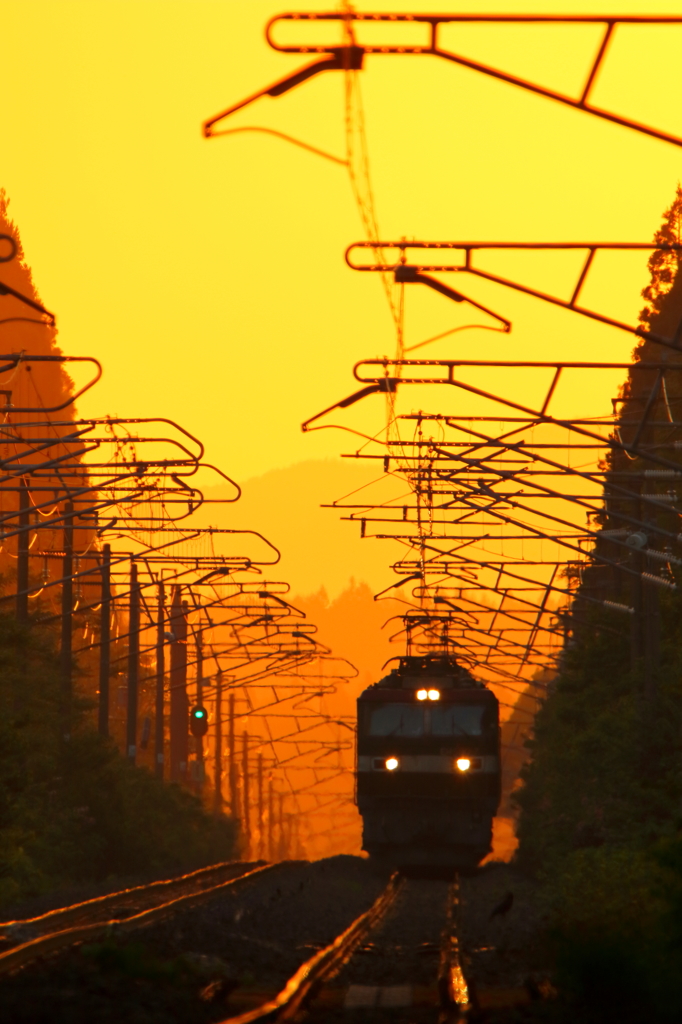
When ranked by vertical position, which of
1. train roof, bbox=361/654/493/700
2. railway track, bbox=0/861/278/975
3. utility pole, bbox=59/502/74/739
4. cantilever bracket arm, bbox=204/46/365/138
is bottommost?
railway track, bbox=0/861/278/975

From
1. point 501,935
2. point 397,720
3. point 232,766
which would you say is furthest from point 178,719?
point 501,935

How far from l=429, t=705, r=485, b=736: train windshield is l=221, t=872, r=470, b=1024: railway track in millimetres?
9914

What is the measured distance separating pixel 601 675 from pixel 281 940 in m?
23.6

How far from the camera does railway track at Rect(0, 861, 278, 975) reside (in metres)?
15.9

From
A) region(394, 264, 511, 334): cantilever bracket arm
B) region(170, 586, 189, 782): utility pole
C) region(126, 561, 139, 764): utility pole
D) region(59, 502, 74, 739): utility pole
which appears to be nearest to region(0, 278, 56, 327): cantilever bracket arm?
region(394, 264, 511, 334): cantilever bracket arm

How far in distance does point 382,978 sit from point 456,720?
18.1 metres

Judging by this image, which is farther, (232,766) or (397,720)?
(232,766)

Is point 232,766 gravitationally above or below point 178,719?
above

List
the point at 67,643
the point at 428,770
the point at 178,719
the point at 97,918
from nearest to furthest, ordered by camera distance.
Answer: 1. the point at 97,918
2. the point at 428,770
3. the point at 67,643
4. the point at 178,719

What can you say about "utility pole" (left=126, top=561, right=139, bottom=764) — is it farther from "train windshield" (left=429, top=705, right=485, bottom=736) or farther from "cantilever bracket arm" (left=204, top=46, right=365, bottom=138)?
"cantilever bracket arm" (left=204, top=46, right=365, bottom=138)

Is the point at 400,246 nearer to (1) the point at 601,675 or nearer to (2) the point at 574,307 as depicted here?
(2) the point at 574,307

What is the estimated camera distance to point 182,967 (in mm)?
13820

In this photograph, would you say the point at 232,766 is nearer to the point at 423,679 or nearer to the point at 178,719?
the point at 178,719

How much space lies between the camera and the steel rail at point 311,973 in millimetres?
11578
